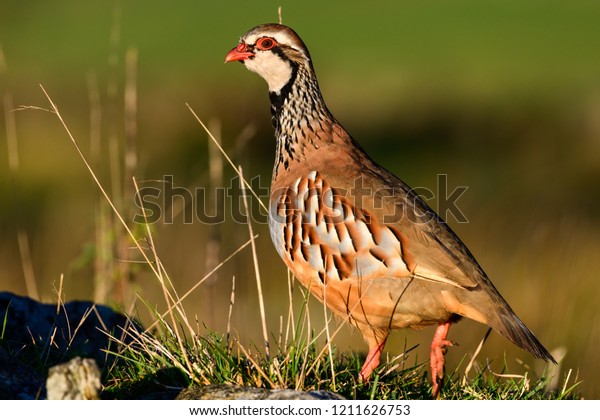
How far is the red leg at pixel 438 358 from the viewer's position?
5488mm

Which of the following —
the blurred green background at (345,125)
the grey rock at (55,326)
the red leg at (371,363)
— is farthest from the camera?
the blurred green background at (345,125)

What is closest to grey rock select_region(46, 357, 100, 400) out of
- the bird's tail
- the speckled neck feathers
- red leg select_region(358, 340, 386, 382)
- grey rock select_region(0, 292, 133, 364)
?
grey rock select_region(0, 292, 133, 364)

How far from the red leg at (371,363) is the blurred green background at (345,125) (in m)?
2.46

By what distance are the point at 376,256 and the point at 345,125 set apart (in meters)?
11.3

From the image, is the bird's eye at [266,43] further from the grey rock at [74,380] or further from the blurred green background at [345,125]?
the grey rock at [74,380]

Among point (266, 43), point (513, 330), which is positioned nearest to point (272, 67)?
point (266, 43)

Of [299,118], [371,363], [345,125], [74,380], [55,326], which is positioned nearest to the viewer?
[74,380]

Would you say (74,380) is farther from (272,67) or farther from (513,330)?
(272,67)

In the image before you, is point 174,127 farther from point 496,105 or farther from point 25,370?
point 25,370

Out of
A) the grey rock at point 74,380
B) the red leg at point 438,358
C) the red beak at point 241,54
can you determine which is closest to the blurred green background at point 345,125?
the red beak at point 241,54

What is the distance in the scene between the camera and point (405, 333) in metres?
9.95

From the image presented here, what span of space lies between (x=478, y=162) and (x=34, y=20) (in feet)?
57.3

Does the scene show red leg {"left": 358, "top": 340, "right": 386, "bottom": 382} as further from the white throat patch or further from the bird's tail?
the white throat patch

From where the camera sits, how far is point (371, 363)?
222 inches
